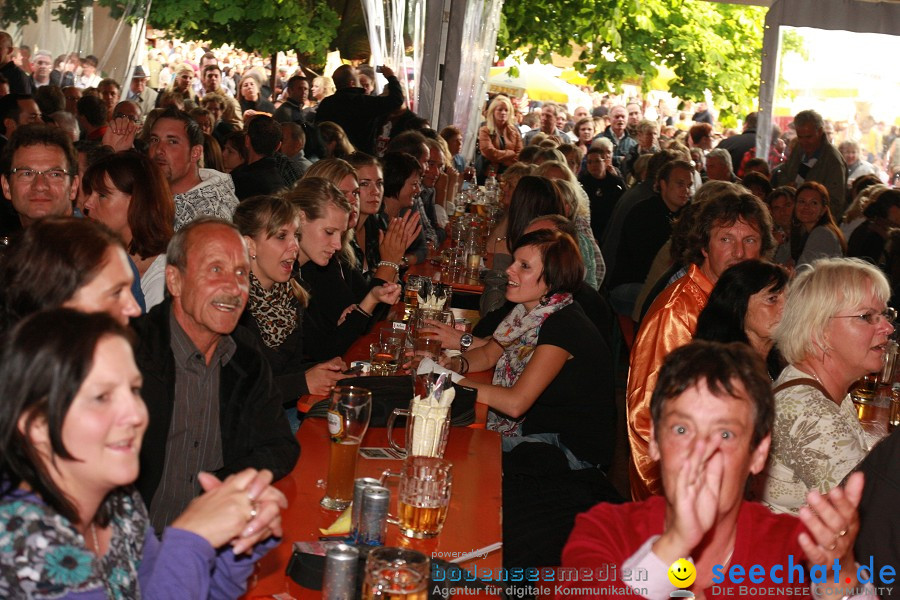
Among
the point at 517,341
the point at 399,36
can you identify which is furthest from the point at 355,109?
the point at 517,341

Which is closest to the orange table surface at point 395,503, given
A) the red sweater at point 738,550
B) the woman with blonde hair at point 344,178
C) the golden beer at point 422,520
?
the golden beer at point 422,520

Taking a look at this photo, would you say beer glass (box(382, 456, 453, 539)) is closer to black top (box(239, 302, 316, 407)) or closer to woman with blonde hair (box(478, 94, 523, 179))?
black top (box(239, 302, 316, 407))

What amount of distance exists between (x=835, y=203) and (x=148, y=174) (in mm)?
7776

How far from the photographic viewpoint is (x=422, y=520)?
6.95 feet

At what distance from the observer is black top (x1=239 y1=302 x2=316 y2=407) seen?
317cm

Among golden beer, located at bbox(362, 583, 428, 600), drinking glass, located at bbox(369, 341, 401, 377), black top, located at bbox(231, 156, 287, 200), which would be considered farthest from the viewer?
black top, located at bbox(231, 156, 287, 200)

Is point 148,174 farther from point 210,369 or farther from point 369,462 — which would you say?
point 369,462

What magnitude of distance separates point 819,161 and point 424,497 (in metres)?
8.59

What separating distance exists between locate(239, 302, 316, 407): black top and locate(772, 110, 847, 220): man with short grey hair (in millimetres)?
7297

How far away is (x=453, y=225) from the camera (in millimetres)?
7199

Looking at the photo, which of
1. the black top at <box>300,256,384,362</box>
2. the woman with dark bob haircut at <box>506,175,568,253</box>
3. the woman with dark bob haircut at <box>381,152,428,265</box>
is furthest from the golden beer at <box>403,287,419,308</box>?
the woman with dark bob haircut at <box>381,152,428,265</box>

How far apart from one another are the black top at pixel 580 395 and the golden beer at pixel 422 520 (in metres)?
1.43

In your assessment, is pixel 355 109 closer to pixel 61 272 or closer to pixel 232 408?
pixel 232 408

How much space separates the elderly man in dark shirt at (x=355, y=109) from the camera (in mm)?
8961
